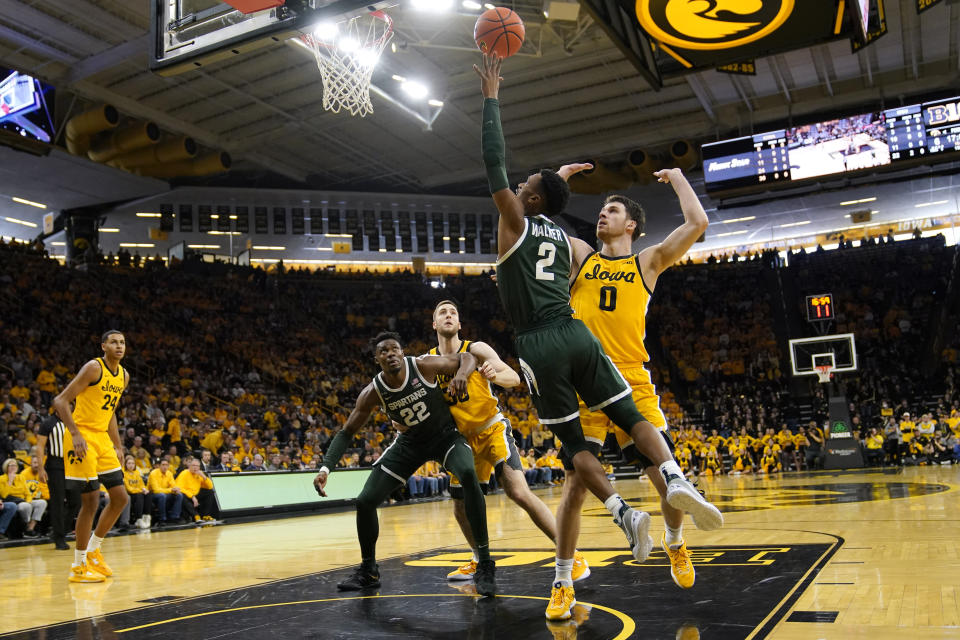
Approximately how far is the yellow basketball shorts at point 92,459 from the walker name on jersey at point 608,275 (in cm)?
457

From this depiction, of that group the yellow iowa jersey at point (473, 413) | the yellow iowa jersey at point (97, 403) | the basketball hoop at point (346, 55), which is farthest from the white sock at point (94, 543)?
the basketball hoop at point (346, 55)

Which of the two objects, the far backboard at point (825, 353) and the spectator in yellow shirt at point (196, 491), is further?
the far backboard at point (825, 353)

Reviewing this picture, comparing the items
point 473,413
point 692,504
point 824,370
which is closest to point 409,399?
point 473,413

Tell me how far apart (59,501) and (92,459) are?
4.34 meters

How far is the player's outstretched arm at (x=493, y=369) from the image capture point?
4293mm

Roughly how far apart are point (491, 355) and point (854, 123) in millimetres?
17337

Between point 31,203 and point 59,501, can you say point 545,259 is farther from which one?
point 31,203

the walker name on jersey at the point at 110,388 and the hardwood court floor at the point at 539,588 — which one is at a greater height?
the walker name on jersey at the point at 110,388

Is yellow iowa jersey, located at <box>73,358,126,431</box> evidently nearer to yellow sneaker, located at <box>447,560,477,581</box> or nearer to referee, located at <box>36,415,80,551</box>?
yellow sneaker, located at <box>447,560,477,581</box>

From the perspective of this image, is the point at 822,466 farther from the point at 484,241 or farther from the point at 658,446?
the point at 658,446

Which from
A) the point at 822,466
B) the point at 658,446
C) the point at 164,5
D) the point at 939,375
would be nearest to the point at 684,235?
the point at 658,446

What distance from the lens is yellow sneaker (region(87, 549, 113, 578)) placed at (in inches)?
255

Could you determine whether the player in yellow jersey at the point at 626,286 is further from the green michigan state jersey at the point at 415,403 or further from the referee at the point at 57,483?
the referee at the point at 57,483

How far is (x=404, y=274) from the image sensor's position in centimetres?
3294
